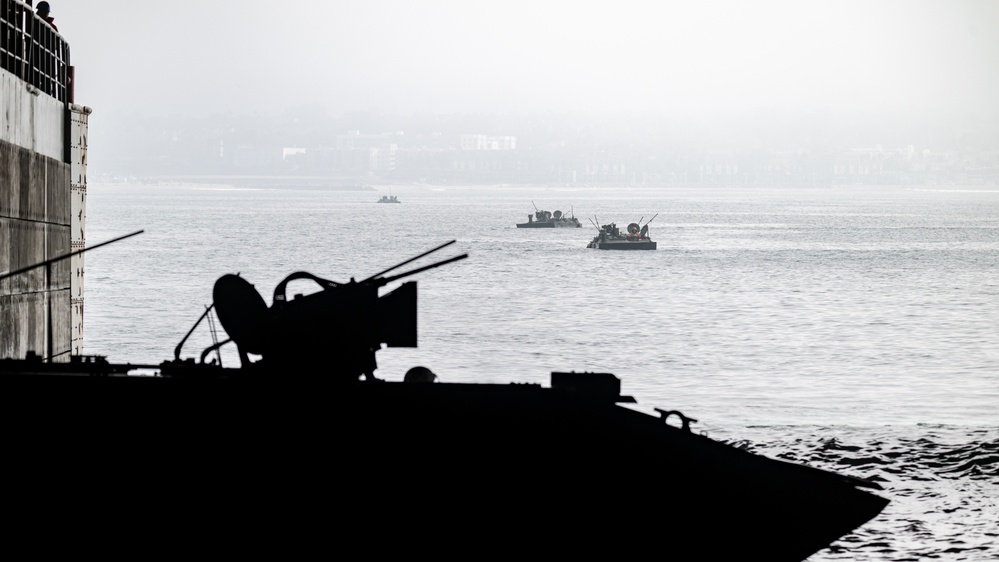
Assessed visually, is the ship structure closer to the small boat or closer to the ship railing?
the ship railing

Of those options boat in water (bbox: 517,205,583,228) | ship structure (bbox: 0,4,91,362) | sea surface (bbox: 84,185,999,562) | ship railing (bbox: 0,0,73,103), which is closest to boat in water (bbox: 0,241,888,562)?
sea surface (bbox: 84,185,999,562)

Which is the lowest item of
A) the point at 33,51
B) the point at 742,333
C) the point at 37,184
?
the point at 742,333

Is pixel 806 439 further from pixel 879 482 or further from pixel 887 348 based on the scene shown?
pixel 887 348

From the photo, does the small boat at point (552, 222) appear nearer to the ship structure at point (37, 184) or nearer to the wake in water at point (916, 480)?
the ship structure at point (37, 184)

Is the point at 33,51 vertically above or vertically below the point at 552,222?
above

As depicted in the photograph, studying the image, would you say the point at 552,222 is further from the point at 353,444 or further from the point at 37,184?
the point at 353,444

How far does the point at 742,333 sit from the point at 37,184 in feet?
126

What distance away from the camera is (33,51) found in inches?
1125

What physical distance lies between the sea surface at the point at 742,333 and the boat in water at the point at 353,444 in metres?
0.62

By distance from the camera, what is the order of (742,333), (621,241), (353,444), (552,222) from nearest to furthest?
(353,444) → (742,333) → (621,241) → (552,222)

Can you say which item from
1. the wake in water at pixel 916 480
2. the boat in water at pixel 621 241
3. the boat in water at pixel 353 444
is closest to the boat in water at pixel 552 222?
the boat in water at pixel 621 241

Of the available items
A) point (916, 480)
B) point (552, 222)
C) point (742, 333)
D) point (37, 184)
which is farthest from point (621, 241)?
point (916, 480)

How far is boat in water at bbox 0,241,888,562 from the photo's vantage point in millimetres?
16766

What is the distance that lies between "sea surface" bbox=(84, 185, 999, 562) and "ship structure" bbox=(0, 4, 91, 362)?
10.3 m
